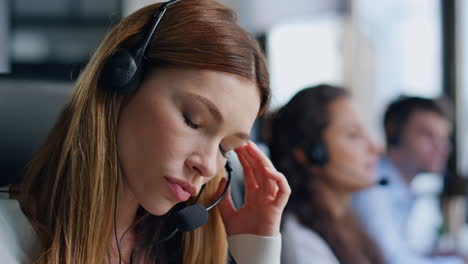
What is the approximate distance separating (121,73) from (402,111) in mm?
1560

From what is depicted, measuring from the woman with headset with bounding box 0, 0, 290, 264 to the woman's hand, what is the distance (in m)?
0.12

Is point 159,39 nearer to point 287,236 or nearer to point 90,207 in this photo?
point 90,207

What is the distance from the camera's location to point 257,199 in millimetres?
916

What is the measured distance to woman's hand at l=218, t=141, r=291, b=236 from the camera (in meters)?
0.89

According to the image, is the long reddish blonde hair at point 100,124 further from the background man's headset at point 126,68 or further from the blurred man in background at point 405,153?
the blurred man in background at point 405,153

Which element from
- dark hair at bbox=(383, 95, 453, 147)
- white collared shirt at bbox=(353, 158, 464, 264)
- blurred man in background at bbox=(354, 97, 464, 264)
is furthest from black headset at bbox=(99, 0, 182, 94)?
dark hair at bbox=(383, 95, 453, 147)

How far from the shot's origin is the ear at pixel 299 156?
4.53 ft

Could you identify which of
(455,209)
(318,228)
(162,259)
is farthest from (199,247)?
(455,209)

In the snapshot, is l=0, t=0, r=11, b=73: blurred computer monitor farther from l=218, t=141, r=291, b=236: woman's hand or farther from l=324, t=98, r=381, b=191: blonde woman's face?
l=324, t=98, r=381, b=191: blonde woman's face

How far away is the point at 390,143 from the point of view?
2.05 metres

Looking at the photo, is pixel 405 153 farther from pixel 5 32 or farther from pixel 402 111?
pixel 5 32

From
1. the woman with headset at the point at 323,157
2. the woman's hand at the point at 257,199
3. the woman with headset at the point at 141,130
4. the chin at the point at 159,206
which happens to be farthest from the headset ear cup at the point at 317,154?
the chin at the point at 159,206

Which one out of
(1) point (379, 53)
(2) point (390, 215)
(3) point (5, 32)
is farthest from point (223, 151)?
(1) point (379, 53)

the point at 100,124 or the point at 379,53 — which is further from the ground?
the point at 100,124
